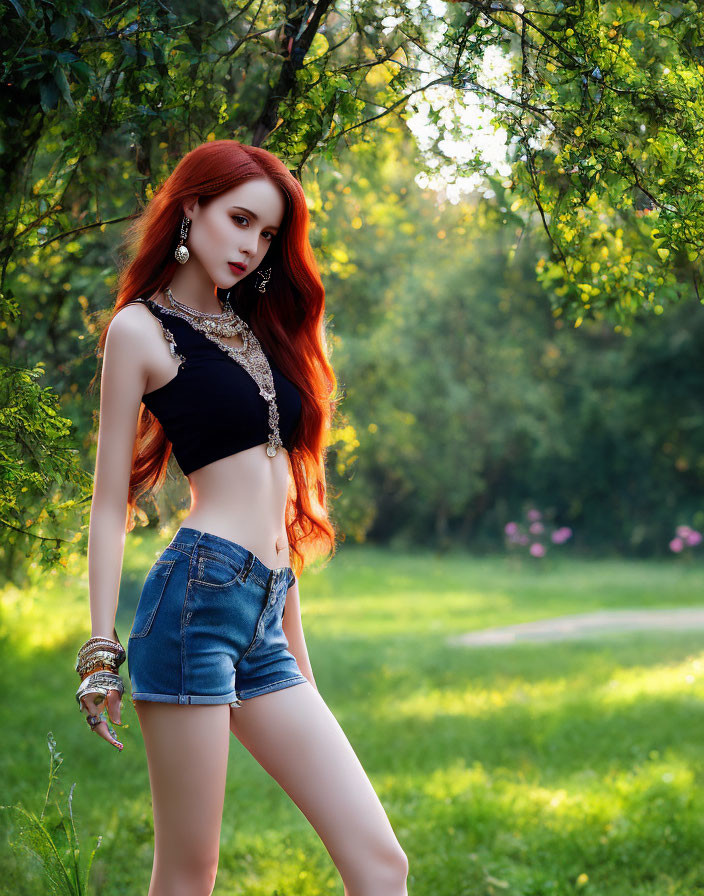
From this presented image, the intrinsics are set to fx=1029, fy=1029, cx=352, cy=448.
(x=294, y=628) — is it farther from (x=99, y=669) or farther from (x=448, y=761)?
(x=448, y=761)

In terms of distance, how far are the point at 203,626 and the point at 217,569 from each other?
0.13m

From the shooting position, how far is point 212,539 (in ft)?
7.89

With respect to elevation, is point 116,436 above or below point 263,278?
below

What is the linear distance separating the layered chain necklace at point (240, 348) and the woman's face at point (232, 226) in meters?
0.10

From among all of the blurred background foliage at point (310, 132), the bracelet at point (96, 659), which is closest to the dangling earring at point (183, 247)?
the blurred background foliage at point (310, 132)

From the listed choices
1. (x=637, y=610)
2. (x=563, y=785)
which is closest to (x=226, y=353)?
(x=563, y=785)

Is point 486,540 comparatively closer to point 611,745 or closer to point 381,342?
point 381,342

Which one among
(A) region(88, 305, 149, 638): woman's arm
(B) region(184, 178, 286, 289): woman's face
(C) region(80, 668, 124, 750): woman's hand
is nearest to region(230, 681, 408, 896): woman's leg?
(C) region(80, 668, 124, 750): woman's hand

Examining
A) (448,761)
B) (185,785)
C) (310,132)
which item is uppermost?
(310,132)

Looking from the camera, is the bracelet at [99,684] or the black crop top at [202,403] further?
the black crop top at [202,403]

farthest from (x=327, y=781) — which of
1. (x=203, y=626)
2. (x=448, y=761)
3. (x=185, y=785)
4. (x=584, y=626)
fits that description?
(x=584, y=626)

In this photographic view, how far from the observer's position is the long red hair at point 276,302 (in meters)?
2.61

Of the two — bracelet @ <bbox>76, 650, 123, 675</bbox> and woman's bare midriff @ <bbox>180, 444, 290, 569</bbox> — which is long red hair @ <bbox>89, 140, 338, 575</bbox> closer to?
woman's bare midriff @ <bbox>180, 444, 290, 569</bbox>

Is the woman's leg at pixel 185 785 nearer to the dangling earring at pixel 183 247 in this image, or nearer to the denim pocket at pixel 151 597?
the denim pocket at pixel 151 597
